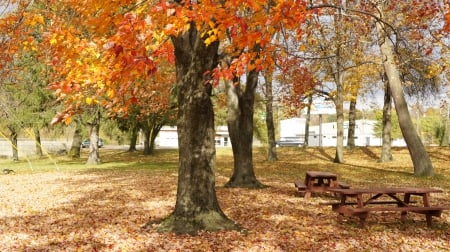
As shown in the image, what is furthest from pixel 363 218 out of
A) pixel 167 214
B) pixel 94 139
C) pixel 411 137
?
pixel 94 139

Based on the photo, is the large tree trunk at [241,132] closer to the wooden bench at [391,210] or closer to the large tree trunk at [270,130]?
the wooden bench at [391,210]

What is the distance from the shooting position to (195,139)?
8.05 m

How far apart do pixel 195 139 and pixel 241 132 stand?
646 cm

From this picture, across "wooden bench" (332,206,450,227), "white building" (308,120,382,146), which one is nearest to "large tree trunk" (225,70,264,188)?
"wooden bench" (332,206,450,227)

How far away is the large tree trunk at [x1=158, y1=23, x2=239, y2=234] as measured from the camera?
26.3 ft

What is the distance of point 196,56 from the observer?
802cm

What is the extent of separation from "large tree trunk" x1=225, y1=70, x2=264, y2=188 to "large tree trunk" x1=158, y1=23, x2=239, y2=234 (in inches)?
241

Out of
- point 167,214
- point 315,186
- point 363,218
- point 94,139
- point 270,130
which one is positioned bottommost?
point 167,214

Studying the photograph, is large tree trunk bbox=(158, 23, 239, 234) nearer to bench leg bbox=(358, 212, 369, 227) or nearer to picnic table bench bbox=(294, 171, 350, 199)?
bench leg bbox=(358, 212, 369, 227)

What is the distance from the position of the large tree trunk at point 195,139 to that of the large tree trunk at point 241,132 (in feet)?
20.1

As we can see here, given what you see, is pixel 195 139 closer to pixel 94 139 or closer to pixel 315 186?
pixel 315 186

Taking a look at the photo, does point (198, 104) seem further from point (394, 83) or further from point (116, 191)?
point (394, 83)

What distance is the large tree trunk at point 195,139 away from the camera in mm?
8016

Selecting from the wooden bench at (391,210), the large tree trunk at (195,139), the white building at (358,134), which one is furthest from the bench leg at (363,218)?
the white building at (358,134)
